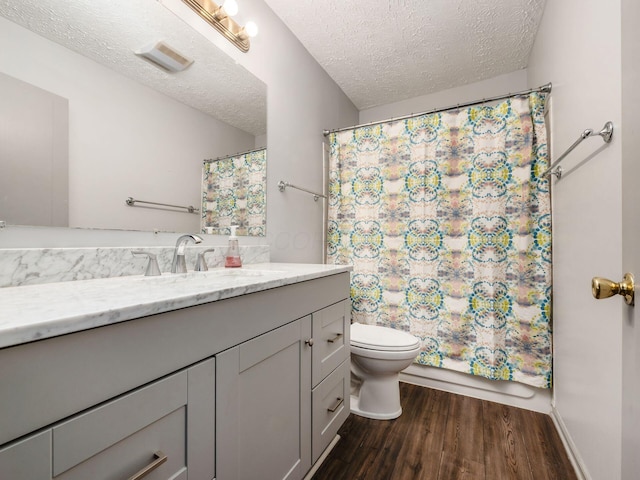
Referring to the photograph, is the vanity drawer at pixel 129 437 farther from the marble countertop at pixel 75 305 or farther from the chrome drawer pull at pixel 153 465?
the marble countertop at pixel 75 305

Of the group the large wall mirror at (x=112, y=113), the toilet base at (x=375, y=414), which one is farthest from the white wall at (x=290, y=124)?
the toilet base at (x=375, y=414)

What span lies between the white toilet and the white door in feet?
3.53

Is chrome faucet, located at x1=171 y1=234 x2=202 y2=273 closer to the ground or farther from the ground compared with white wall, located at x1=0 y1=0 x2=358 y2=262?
closer to the ground

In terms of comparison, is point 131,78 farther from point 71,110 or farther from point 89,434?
point 89,434

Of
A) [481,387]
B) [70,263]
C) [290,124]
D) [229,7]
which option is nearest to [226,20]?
[229,7]

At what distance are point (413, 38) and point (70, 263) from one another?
220 cm

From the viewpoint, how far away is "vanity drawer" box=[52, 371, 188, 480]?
465mm

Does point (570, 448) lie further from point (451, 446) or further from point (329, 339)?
point (329, 339)

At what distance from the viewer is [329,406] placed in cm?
127

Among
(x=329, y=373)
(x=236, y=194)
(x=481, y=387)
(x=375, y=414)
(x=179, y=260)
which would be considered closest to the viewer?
(x=179, y=260)

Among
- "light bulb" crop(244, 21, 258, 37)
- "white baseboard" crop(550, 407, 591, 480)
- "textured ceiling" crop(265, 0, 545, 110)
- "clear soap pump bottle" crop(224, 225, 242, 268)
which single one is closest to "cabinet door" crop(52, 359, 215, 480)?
"clear soap pump bottle" crop(224, 225, 242, 268)

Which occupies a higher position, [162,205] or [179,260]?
[162,205]

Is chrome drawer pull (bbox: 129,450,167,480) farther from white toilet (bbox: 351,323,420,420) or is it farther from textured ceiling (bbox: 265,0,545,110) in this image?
textured ceiling (bbox: 265,0,545,110)

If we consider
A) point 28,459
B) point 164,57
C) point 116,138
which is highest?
point 164,57
